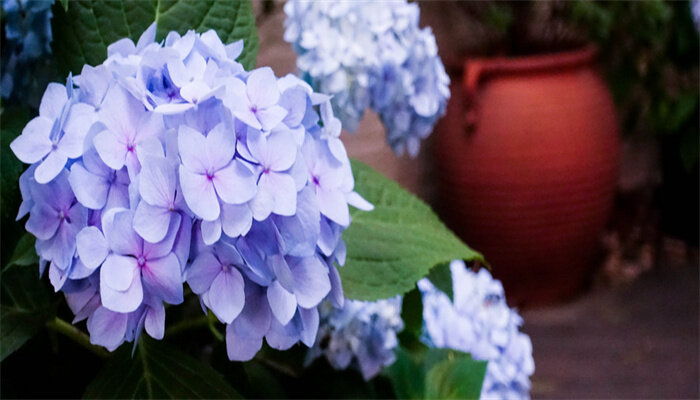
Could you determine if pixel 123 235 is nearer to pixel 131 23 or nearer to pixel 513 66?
pixel 131 23

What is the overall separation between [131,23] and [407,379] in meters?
0.31

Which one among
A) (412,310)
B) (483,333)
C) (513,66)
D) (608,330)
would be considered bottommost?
(608,330)

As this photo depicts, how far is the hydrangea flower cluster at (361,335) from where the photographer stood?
0.58m

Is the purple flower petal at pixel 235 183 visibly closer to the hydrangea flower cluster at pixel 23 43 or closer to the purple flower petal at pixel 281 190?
the purple flower petal at pixel 281 190

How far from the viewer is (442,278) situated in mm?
529

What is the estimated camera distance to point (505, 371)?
688 millimetres

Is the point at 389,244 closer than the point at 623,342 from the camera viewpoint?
Yes

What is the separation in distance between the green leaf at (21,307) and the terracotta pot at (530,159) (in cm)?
177

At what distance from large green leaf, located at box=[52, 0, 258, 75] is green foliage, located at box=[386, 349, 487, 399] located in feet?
0.81

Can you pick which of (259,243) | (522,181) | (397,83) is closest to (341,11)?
(397,83)

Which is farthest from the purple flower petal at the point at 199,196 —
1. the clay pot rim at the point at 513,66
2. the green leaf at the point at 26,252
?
the clay pot rim at the point at 513,66

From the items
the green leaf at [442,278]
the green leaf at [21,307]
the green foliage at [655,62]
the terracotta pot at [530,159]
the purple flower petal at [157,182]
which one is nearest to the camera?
the purple flower petal at [157,182]

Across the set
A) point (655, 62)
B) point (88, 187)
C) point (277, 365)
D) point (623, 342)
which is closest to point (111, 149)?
point (88, 187)

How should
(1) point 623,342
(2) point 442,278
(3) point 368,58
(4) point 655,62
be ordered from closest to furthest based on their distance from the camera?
(2) point 442,278, (3) point 368,58, (1) point 623,342, (4) point 655,62
